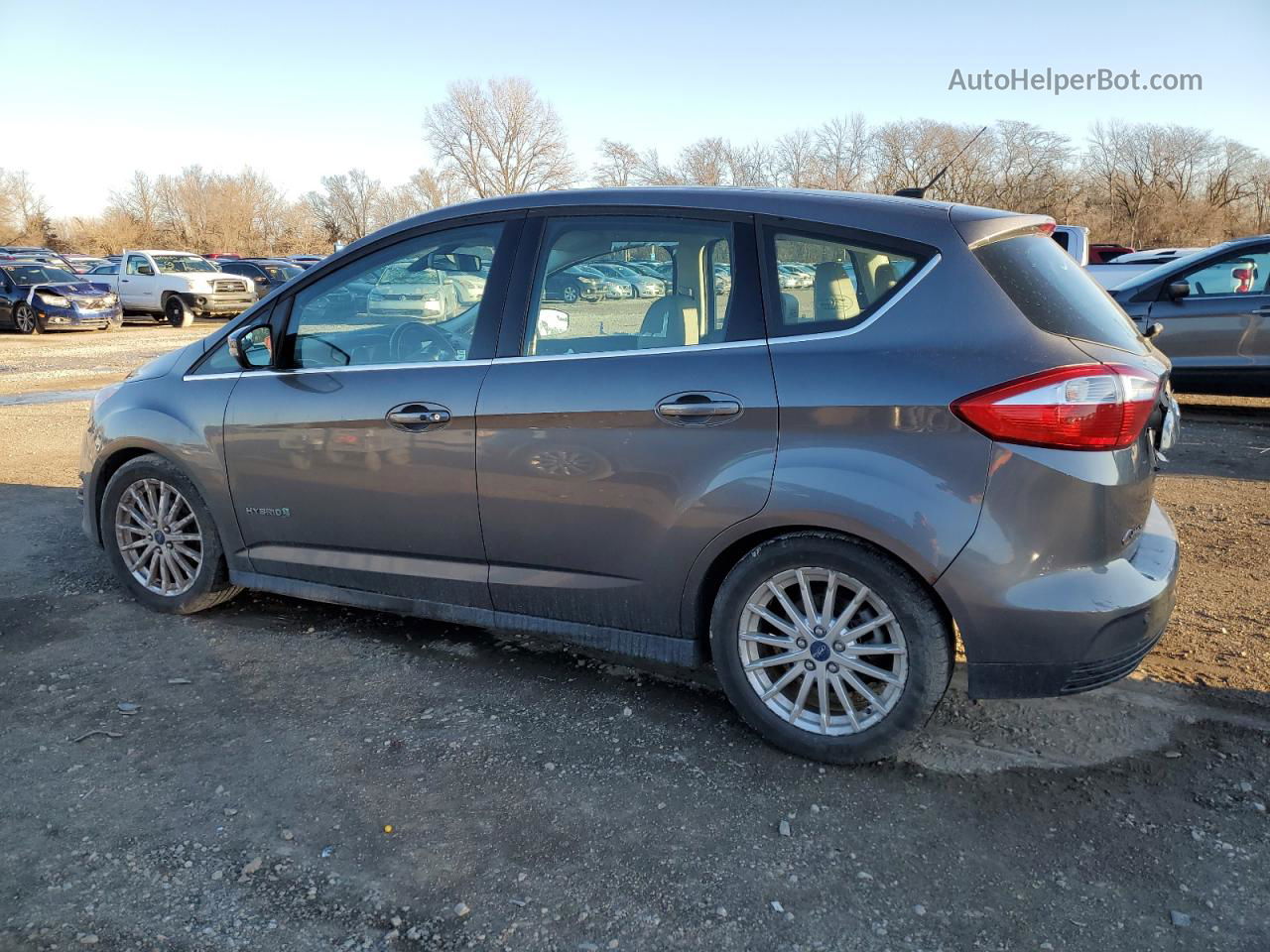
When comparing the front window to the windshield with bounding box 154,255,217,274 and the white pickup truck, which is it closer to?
the white pickup truck

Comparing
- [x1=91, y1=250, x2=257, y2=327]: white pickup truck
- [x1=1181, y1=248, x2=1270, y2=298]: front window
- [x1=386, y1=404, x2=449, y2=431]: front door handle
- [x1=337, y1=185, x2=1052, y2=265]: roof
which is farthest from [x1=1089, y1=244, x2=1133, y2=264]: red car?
[x1=386, y1=404, x2=449, y2=431]: front door handle

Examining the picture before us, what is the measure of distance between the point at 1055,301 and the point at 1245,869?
1694mm

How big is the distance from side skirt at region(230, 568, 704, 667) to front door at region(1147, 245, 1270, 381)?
7.74 meters

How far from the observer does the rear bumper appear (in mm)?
2865

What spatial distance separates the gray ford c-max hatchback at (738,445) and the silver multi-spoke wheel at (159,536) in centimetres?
32

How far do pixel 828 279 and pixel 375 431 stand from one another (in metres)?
1.80

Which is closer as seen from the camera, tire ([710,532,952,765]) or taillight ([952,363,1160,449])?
taillight ([952,363,1160,449])

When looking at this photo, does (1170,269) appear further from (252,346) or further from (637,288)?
(252,346)

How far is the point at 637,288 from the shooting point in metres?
3.45

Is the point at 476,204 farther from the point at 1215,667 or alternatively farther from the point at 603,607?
the point at 1215,667

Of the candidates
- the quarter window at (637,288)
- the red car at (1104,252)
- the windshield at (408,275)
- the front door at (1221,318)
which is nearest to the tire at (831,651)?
the quarter window at (637,288)

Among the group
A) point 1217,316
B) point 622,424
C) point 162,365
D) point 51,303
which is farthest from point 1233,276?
point 51,303

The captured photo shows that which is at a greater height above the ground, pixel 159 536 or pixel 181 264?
pixel 181 264

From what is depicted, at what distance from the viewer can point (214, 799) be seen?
3010 mm
